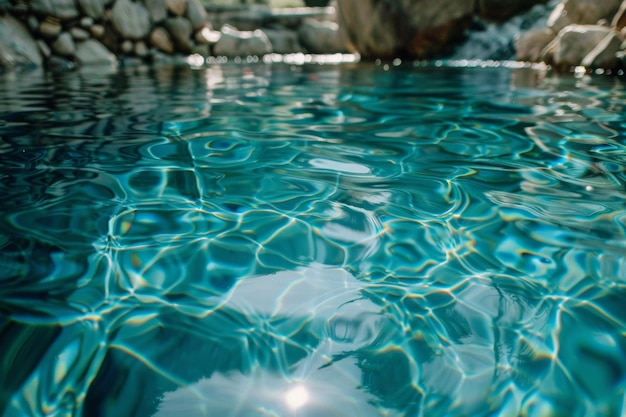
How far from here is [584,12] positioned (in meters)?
9.34

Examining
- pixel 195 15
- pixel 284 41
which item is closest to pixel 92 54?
pixel 195 15

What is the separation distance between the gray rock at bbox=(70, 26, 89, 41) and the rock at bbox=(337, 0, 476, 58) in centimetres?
642

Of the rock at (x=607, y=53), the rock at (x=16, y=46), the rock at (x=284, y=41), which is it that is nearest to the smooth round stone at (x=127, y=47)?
the rock at (x=16, y=46)

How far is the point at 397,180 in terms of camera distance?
7.02 ft

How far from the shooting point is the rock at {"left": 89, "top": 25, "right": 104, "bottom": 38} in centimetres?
1119

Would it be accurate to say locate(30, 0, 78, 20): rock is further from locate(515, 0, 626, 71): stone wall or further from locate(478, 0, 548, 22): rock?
locate(515, 0, 626, 71): stone wall

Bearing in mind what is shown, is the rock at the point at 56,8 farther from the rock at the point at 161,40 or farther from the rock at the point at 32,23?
the rock at the point at 161,40

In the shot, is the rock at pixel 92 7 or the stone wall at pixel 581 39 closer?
the stone wall at pixel 581 39

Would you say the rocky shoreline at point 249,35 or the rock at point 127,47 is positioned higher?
the rocky shoreline at point 249,35

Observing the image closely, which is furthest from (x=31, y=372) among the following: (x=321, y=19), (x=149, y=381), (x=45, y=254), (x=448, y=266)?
(x=321, y=19)

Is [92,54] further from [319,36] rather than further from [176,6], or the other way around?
[319,36]

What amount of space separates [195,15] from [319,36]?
5394mm

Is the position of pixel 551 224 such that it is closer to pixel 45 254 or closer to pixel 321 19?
pixel 45 254

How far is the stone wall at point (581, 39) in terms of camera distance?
6949mm
